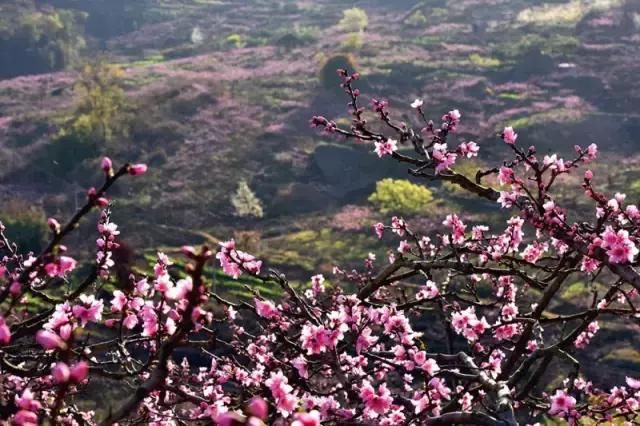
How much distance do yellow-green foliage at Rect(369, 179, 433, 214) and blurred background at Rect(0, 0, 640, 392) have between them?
0.16ft

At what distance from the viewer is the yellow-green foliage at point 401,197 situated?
1859 centimetres

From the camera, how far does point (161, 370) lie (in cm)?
219

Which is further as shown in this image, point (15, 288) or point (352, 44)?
point (352, 44)

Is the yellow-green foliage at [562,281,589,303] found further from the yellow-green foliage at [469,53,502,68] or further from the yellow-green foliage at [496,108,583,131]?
the yellow-green foliage at [469,53,502,68]

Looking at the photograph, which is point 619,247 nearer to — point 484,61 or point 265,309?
point 265,309

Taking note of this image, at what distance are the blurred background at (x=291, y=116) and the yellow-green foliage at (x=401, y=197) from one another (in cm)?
5

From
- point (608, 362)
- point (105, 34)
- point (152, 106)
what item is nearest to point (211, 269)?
point (608, 362)

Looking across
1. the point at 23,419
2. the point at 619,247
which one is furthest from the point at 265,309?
the point at 23,419

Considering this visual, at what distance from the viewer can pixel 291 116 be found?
27.9 m

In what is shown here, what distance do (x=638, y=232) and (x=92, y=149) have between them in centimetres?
2223

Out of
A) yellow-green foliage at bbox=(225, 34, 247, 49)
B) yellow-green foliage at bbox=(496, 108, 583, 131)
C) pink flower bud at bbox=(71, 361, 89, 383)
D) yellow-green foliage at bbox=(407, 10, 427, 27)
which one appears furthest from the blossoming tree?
yellow-green foliage at bbox=(407, 10, 427, 27)

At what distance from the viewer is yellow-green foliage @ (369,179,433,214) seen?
18594 mm

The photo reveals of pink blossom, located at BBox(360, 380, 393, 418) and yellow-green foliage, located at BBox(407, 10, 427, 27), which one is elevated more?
pink blossom, located at BBox(360, 380, 393, 418)

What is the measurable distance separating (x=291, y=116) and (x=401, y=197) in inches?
416
